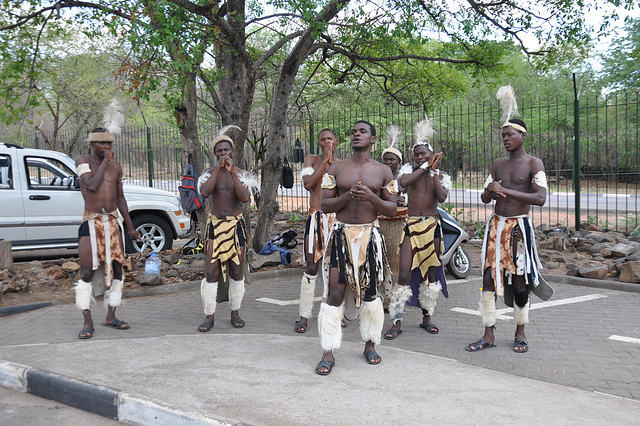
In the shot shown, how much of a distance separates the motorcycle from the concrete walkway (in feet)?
5.45

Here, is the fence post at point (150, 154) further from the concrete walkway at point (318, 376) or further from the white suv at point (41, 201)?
the concrete walkway at point (318, 376)

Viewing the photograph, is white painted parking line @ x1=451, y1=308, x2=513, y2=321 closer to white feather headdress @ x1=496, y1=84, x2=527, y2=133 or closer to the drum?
the drum

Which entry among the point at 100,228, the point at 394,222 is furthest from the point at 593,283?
the point at 100,228

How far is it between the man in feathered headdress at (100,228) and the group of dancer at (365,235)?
0.04 feet

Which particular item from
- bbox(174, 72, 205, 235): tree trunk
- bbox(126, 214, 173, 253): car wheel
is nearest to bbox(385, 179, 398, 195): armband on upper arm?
bbox(174, 72, 205, 235): tree trunk

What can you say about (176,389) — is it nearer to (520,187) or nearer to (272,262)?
(520,187)

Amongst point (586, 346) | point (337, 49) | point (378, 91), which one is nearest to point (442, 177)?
point (586, 346)

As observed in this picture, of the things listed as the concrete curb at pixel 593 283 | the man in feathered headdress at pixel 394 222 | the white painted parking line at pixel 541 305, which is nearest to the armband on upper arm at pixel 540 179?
the man in feathered headdress at pixel 394 222

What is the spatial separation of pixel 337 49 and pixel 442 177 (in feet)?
18.1

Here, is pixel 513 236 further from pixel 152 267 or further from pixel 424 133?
pixel 152 267

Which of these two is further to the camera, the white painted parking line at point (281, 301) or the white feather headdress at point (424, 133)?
the white painted parking line at point (281, 301)

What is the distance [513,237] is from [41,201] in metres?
7.73

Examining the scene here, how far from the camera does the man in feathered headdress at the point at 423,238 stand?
5805 mm

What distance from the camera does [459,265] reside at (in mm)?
8547
